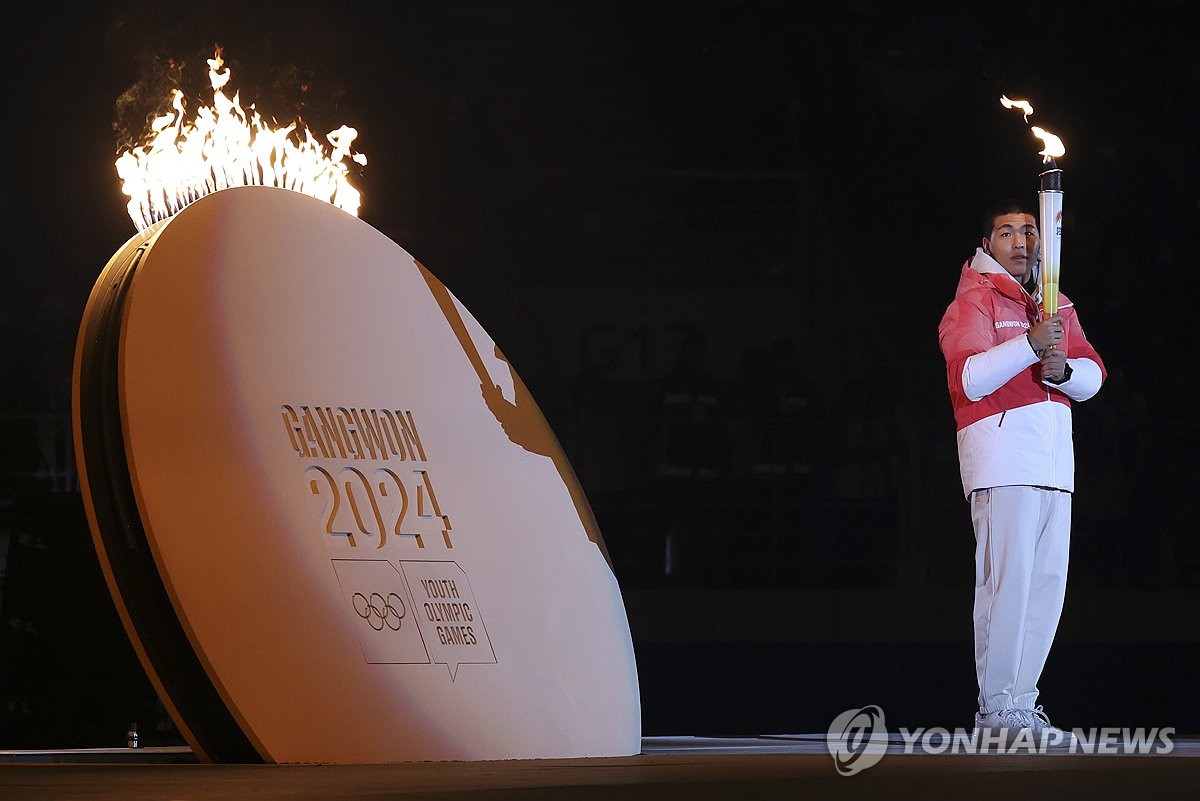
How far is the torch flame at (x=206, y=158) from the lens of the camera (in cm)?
433

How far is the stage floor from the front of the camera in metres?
2.51

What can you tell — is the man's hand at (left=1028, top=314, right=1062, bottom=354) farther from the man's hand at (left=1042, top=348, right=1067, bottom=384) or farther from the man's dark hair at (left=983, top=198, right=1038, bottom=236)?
the man's dark hair at (left=983, top=198, right=1038, bottom=236)

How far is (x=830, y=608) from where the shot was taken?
7879 mm

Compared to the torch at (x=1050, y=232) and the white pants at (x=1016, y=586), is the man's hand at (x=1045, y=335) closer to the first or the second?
the torch at (x=1050, y=232)

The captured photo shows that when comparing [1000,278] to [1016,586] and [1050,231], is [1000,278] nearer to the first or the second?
[1050,231]

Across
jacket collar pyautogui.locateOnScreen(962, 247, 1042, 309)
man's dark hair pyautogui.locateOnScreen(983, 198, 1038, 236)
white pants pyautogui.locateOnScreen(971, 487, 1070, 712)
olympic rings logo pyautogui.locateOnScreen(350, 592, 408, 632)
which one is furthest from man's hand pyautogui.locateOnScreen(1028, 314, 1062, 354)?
olympic rings logo pyautogui.locateOnScreen(350, 592, 408, 632)

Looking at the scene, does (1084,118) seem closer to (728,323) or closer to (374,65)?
(728,323)

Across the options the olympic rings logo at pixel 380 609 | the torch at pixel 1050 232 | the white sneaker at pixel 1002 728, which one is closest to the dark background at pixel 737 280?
the olympic rings logo at pixel 380 609

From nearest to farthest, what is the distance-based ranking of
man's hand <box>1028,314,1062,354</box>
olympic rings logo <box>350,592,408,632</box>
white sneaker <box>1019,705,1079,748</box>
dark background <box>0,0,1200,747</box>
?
1. olympic rings logo <box>350,592,408,632</box>
2. white sneaker <box>1019,705,1079,748</box>
3. man's hand <box>1028,314,1062,354</box>
4. dark background <box>0,0,1200,747</box>

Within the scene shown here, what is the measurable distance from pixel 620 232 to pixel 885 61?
190 cm

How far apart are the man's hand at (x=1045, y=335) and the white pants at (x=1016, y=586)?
359 millimetres

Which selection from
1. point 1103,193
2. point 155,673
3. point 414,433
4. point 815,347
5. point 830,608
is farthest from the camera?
point 1103,193

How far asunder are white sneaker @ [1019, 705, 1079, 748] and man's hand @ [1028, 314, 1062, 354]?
0.86 metres

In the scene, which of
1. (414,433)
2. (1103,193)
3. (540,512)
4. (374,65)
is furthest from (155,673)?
(1103,193)
